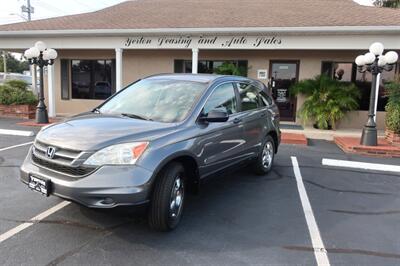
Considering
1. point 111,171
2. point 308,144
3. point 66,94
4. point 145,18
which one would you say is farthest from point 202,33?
point 111,171

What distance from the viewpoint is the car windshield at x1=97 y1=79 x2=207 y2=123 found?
14.1 feet

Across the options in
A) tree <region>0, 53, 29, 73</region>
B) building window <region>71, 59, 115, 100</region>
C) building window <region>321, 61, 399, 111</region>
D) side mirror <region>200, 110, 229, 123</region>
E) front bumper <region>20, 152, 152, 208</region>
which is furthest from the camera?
tree <region>0, 53, 29, 73</region>

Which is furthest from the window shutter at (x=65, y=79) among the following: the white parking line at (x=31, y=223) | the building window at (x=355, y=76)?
the white parking line at (x=31, y=223)

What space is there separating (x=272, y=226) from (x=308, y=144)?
5.90 m

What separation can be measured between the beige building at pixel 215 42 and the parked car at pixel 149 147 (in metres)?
6.53

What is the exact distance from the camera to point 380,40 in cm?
1046

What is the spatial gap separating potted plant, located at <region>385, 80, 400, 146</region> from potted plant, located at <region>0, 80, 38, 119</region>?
1157cm

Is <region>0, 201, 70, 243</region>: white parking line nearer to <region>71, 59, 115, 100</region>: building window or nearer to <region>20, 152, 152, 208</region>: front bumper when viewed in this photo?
<region>20, 152, 152, 208</region>: front bumper

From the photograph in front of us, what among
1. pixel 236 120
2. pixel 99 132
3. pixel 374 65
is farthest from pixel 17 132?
pixel 374 65

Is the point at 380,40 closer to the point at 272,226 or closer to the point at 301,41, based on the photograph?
the point at 301,41

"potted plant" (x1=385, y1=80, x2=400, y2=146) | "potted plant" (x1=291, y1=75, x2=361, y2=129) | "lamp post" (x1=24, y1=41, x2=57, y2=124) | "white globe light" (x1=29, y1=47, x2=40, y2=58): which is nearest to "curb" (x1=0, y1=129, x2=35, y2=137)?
"lamp post" (x1=24, y1=41, x2=57, y2=124)

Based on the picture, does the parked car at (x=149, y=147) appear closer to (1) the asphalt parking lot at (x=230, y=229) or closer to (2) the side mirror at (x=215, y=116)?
(2) the side mirror at (x=215, y=116)

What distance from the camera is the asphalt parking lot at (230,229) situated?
11.1 feet

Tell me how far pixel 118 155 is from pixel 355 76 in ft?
37.5
